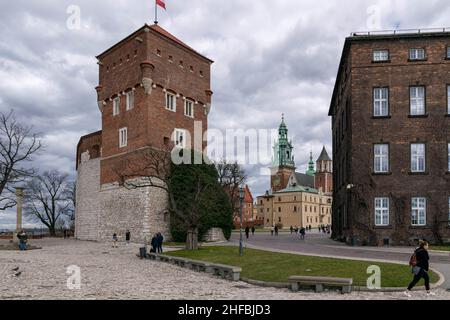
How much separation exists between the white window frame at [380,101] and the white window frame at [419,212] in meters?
6.87

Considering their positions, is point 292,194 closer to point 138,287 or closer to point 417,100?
point 417,100

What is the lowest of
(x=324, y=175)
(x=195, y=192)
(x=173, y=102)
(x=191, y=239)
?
(x=191, y=239)

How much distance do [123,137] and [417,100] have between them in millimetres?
27041

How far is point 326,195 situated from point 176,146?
10920cm

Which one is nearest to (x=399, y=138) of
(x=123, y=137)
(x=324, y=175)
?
(x=123, y=137)

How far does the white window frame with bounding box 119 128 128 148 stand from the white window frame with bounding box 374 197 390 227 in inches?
955

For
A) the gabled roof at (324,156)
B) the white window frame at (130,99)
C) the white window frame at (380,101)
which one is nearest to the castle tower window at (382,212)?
the white window frame at (380,101)

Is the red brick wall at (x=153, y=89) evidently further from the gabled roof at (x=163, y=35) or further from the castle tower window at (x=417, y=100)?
the castle tower window at (x=417, y=100)

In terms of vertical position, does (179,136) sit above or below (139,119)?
below

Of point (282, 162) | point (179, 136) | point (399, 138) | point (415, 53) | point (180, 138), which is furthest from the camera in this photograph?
point (282, 162)

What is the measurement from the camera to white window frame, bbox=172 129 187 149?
4603 centimetres

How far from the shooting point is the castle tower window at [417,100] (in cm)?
3406

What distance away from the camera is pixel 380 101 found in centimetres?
3469
